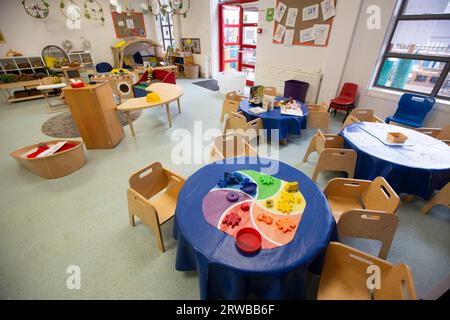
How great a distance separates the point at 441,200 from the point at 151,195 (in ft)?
9.65

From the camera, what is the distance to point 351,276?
1.27 m

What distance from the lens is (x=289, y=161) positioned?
3094 mm

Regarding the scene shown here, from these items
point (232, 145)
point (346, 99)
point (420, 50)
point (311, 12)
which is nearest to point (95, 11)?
point (311, 12)

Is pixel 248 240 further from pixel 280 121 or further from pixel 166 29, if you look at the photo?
pixel 166 29

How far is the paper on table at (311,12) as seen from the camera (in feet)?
14.2

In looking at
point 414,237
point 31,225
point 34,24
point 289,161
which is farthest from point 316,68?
point 34,24

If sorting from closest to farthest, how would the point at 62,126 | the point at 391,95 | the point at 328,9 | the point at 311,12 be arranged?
the point at 391,95 → the point at 328,9 → the point at 62,126 → the point at 311,12

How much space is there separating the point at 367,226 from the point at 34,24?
1054cm

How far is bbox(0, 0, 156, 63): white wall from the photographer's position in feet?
21.5

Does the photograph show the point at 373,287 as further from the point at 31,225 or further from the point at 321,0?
the point at 321,0

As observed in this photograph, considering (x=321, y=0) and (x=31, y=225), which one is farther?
(x=321, y=0)

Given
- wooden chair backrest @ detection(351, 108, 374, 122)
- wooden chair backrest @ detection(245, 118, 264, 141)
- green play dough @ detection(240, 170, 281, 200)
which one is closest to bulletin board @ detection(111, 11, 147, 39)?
wooden chair backrest @ detection(245, 118, 264, 141)
